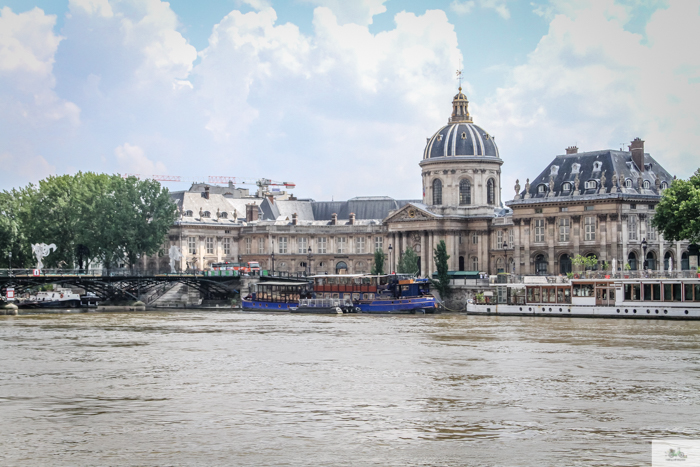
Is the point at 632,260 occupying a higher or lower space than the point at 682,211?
lower

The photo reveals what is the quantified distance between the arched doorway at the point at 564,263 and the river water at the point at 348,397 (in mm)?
40503

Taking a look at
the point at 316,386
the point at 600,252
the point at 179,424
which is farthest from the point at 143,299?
the point at 179,424

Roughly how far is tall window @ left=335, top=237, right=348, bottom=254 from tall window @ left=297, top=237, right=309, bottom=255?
13.5ft

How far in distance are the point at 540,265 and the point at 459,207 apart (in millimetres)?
19791

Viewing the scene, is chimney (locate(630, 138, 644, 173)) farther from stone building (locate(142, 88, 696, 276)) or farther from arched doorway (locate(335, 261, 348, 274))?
arched doorway (locate(335, 261, 348, 274))

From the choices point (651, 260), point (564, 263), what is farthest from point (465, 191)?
point (651, 260)

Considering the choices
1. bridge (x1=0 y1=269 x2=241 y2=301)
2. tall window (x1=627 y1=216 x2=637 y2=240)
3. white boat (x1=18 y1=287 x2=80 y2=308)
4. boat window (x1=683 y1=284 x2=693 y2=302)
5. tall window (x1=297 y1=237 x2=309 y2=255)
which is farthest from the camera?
tall window (x1=297 y1=237 x2=309 y2=255)

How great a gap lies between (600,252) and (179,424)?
75.8 m

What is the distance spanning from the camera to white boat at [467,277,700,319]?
79.1 m

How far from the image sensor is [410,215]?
128500 millimetres

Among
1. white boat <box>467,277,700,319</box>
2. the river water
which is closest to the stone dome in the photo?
white boat <box>467,277,700,319</box>

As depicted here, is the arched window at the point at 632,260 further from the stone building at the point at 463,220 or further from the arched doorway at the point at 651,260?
the arched doorway at the point at 651,260

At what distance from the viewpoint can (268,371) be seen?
1850 inches

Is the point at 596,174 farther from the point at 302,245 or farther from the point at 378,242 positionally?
the point at 302,245
